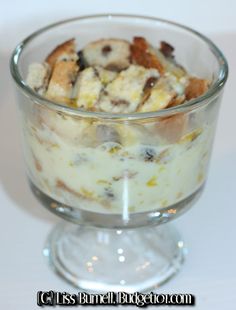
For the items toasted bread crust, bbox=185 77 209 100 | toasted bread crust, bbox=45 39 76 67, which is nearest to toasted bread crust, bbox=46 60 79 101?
toasted bread crust, bbox=45 39 76 67

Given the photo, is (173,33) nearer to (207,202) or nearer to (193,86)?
(193,86)

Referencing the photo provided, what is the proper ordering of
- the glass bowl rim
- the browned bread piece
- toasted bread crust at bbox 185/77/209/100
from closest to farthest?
the glass bowl rim → toasted bread crust at bbox 185/77/209/100 → the browned bread piece

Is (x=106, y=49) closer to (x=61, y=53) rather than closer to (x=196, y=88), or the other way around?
(x=61, y=53)

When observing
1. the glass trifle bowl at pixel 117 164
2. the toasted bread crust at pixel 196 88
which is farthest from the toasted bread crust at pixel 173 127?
the toasted bread crust at pixel 196 88

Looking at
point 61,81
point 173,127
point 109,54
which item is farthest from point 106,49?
point 173,127

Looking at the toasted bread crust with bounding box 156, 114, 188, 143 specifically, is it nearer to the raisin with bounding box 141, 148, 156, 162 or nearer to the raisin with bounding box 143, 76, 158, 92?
the raisin with bounding box 141, 148, 156, 162

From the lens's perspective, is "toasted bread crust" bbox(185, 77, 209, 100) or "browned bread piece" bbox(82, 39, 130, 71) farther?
"browned bread piece" bbox(82, 39, 130, 71)
